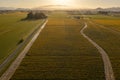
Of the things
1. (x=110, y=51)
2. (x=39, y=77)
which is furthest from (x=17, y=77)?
(x=110, y=51)

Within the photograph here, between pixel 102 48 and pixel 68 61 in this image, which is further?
pixel 102 48

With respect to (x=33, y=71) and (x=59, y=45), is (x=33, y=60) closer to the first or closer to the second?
(x=33, y=71)

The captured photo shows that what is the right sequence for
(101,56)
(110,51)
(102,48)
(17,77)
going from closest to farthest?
(17,77) < (101,56) < (110,51) < (102,48)

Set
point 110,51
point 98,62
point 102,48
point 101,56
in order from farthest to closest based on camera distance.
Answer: point 102,48 → point 110,51 → point 101,56 → point 98,62

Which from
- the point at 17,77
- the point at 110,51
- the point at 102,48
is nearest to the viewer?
the point at 17,77

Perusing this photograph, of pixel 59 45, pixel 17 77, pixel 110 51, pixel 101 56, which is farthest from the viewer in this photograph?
pixel 59 45

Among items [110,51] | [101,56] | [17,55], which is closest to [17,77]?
[17,55]

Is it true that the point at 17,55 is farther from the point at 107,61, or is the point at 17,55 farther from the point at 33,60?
the point at 107,61

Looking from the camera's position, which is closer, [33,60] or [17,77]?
[17,77]
